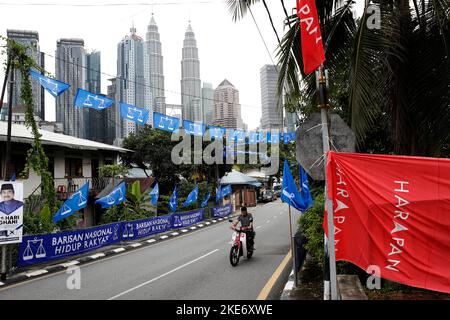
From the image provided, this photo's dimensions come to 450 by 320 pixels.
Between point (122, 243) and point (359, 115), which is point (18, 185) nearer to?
point (122, 243)

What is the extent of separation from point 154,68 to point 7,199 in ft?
56.6

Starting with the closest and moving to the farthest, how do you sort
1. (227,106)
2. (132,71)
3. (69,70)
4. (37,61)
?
(37,61)
(69,70)
(132,71)
(227,106)

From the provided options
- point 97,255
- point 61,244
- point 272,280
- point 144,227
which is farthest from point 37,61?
point 272,280

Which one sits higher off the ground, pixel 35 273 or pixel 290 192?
pixel 290 192

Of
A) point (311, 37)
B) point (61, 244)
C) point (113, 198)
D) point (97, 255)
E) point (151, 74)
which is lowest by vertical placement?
point (97, 255)

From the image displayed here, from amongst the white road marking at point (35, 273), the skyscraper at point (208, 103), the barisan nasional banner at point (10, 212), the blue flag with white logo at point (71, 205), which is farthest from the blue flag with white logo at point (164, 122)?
the skyscraper at point (208, 103)

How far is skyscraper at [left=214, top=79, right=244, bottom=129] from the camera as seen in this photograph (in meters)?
A: 29.2

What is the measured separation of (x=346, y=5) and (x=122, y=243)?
1365 centimetres

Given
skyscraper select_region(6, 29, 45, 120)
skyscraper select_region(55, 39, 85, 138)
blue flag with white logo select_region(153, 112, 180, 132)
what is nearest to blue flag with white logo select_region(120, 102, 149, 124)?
blue flag with white logo select_region(153, 112, 180, 132)

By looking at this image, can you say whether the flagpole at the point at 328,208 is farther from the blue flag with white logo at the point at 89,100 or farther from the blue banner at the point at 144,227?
the blue banner at the point at 144,227

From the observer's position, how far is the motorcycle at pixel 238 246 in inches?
443

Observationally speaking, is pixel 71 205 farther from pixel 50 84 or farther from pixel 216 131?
pixel 216 131

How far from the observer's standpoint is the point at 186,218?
79.4 feet
